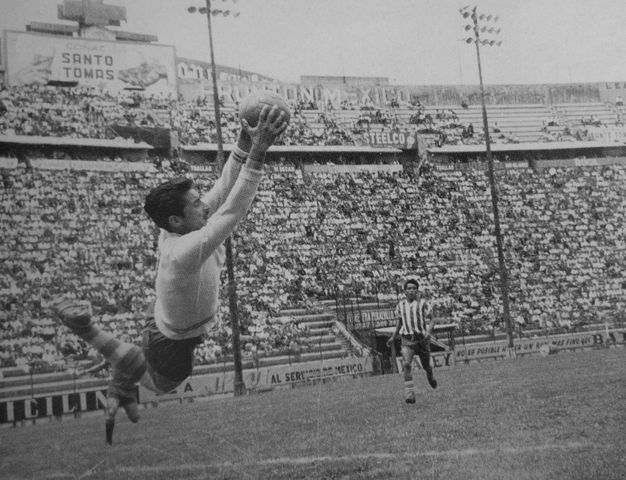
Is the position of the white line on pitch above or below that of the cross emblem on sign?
below

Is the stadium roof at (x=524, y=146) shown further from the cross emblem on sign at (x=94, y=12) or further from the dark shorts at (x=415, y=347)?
the cross emblem on sign at (x=94, y=12)

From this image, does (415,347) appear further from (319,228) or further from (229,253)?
(319,228)

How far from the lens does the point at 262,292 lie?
32.8 feet

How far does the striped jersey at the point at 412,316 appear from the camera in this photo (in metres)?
7.30

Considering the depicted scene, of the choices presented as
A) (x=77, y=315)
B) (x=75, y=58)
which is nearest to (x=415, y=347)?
(x=77, y=315)

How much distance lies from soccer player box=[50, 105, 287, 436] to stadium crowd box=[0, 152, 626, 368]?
0.17 meters

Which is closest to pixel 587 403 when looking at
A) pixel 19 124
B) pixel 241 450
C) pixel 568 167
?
pixel 241 450

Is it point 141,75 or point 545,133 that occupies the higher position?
point 545,133

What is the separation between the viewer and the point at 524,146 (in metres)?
22.6

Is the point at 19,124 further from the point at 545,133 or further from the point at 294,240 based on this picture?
the point at 545,133

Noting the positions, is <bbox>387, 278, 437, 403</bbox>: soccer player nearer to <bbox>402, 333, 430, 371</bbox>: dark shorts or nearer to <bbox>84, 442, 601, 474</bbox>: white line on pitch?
<bbox>402, 333, 430, 371</bbox>: dark shorts

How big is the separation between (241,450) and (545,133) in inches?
874

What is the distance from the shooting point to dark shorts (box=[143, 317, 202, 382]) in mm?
3791

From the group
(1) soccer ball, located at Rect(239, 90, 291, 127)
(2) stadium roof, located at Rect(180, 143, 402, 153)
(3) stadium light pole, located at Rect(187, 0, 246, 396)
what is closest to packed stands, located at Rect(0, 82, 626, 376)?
(3) stadium light pole, located at Rect(187, 0, 246, 396)
